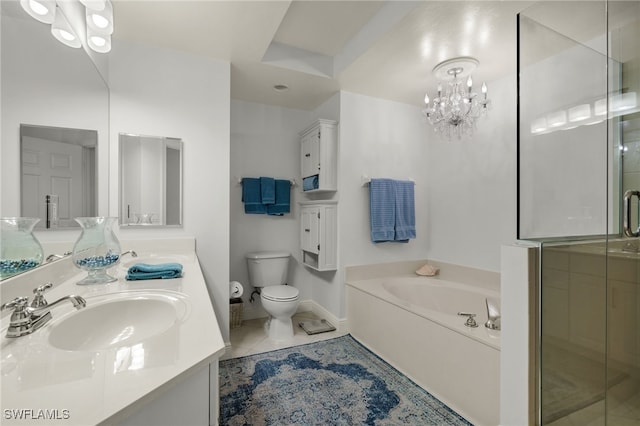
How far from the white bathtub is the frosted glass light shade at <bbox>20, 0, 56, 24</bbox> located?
7.85ft

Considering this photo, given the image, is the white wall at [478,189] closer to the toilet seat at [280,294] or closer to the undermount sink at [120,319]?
the toilet seat at [280,294]

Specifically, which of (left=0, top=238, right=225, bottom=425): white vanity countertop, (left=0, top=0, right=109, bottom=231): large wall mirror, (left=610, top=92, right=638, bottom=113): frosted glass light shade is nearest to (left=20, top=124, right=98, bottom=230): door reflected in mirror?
(left=0, top=0, right=109, bottom=231): large wall mirror

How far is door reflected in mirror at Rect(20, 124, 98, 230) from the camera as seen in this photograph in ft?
3.24

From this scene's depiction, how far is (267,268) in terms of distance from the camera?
297cm

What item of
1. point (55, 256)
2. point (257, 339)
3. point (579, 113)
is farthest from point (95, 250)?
point (579, 113)

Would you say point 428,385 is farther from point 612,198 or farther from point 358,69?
point 358,69

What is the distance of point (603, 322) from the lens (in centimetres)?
130

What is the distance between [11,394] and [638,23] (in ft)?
8.79

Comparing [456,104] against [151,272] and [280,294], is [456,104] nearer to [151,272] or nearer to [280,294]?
[280,294]

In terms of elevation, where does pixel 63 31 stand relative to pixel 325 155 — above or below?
above

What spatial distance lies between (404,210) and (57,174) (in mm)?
2662

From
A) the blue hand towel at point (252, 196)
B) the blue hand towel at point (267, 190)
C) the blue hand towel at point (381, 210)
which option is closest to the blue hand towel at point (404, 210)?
the blue hand towel at point (381, 210)

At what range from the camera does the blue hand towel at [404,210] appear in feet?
9.65

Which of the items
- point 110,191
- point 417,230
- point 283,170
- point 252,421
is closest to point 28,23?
point 110,191
